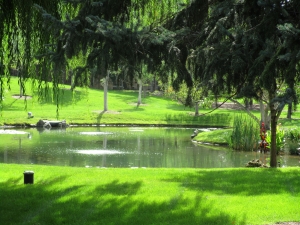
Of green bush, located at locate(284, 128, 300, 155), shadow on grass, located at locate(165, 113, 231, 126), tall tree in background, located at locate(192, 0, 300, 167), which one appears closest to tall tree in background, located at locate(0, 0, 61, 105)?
tall tree in background, located at locate(192, 0, 300, 167)

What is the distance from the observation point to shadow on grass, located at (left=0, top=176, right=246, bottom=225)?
27.4 ft

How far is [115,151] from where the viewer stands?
82.9ft

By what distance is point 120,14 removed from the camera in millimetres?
10820

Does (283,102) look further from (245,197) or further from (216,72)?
(245,197)

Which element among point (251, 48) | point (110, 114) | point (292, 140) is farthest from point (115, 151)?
point (110, 114)

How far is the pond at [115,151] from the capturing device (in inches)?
846

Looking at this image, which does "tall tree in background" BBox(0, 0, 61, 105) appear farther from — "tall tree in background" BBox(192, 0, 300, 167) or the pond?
the pond

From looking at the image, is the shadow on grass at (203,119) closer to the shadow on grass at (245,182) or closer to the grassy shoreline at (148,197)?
the shadow on grass at (245,182)

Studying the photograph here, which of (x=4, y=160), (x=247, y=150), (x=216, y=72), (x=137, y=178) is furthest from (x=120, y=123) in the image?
(x=216, y=72)

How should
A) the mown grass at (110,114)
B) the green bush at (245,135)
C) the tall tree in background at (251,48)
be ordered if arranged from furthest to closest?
the mown grass at (110,114) < the green bush at (245,135) < the tall tree in background at (251,48)

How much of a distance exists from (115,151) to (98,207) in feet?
53.5

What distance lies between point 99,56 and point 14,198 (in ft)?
10.0

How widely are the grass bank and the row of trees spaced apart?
1.81m

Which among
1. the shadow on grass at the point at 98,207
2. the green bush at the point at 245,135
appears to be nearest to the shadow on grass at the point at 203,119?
the green bush at the point at 245,135
